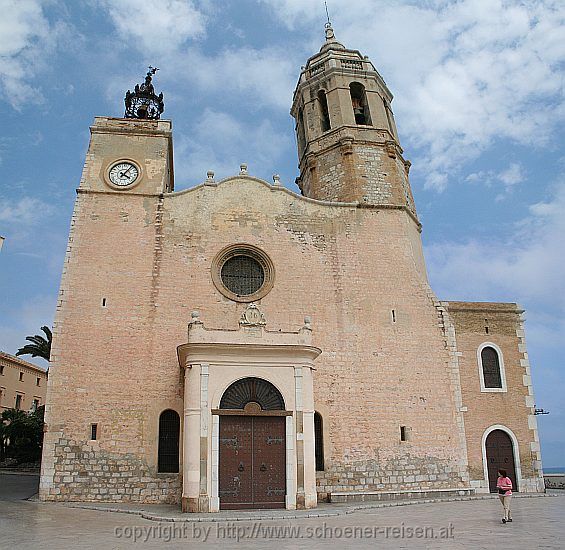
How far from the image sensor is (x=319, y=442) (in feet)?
52.4

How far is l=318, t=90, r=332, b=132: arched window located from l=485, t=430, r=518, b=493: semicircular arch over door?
1315 centimetres

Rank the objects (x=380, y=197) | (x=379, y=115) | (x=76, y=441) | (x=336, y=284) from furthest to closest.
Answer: (x=379, y=115)
(x=380, y=197)
(x=336, y=284)
(x=76, y=441)

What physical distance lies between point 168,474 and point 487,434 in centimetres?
993

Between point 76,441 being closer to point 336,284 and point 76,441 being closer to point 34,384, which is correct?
point 336,284

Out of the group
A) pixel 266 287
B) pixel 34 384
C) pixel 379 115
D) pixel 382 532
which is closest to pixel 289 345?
pixel 266 287

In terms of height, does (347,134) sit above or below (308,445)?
above

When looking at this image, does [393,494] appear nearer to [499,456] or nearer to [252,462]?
[499,456]

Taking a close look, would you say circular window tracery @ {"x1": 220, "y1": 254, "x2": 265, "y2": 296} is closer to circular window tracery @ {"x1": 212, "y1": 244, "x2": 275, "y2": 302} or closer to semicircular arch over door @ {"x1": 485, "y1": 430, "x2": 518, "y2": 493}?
circular window tracery @ {"x1": 212, "y1": 244, "x2": 275, "y2": 302}

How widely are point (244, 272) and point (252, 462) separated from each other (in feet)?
22.2

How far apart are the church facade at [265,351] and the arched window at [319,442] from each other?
0.06 m

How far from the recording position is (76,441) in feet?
48.6

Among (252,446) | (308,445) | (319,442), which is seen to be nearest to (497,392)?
(319,442)

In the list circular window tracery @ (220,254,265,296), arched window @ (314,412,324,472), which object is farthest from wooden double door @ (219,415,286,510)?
circular window tracery @ (220,254,265,296)

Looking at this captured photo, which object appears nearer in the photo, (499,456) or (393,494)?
(393,494)
